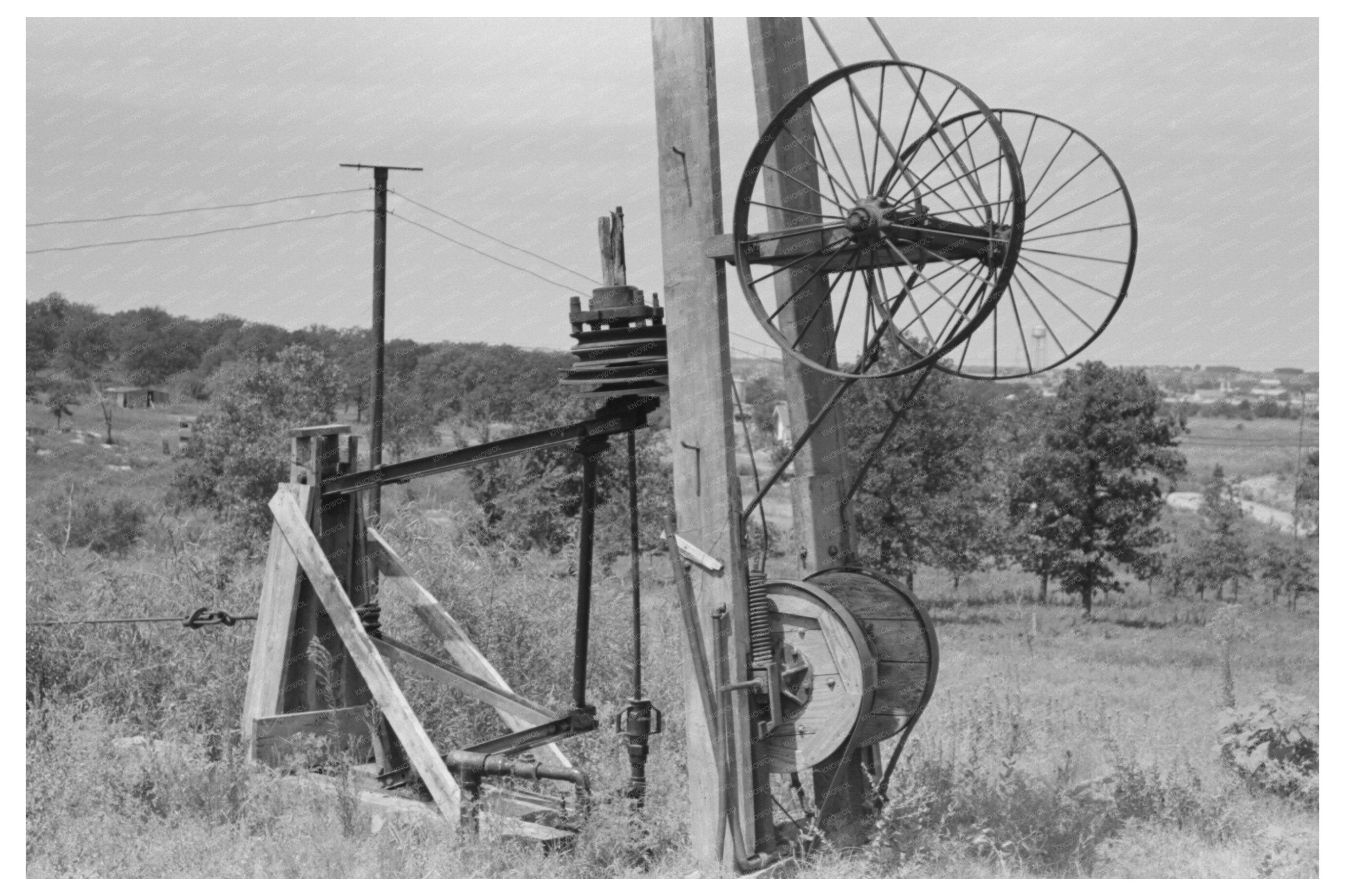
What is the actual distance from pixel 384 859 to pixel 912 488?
76.8 feet

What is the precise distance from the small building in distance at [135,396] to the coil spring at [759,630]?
181ft

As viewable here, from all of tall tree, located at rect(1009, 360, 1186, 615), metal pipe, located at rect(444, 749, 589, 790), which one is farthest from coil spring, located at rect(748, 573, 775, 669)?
tall tree, located at rect(1009, 360, 1186, 615)

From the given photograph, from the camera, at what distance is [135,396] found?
56.2m

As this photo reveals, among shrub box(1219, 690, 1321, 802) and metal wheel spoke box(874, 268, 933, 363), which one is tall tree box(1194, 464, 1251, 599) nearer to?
shrub box(1219, 690, 1321, 802)

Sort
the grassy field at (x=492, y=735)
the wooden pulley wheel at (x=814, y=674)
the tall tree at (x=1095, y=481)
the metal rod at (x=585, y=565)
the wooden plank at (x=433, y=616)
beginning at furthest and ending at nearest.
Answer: the tall tree at (x=1095, y=481) → the wooden plank at (x=433, y=616) → the metal rod at (x=585, y=565) → the grassy field at (x=492, y=735) → the wooden pulley wheel at (x=814, y=674)

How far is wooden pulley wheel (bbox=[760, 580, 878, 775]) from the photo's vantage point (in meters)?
5.04

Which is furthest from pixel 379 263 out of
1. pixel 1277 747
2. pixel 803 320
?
pixel 1277 747

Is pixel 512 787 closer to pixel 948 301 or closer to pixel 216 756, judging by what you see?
pixel 216 756

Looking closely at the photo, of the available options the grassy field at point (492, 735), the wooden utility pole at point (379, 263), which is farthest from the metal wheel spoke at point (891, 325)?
the wooden utility pole at point (379, 263)

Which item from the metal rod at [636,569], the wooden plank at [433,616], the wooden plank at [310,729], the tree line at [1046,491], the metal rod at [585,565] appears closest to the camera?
the metal rod at [636,569]

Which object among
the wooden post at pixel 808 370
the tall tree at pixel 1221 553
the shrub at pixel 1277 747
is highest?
the wooden post at pixel 808 370

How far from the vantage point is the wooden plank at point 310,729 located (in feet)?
20.7

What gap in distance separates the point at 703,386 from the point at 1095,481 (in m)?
29.2

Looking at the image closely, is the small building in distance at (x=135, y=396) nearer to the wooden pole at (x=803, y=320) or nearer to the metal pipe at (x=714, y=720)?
the wooden pole at (x=803, y=320)
